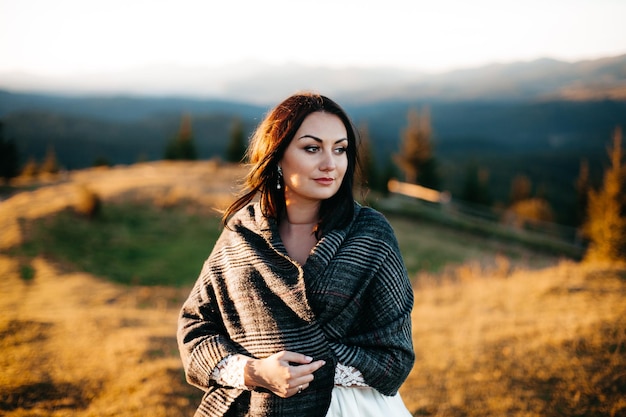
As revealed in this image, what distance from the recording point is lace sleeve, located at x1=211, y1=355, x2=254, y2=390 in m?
1.90

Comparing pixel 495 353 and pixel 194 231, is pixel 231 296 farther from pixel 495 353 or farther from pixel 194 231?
pixel 194 231

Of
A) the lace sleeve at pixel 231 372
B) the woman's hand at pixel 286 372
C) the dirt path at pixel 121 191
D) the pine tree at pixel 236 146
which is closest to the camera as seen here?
the woman's hand at pixel 286 372

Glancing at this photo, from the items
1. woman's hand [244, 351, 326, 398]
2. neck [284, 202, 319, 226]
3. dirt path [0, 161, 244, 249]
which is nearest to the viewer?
woman's hand [244, 351, 326, 398]

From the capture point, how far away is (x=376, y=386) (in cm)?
196

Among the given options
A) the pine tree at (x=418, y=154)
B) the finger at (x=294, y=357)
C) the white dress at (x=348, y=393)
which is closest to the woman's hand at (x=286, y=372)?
the finger at (x=294, y=357)

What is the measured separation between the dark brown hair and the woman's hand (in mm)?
Answer: 605

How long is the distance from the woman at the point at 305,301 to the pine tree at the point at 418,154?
34.6 meters

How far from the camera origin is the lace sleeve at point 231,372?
6.23 ft

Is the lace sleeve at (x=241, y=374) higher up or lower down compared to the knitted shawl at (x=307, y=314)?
lower down

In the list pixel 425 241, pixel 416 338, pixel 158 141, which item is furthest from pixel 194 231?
pixel 158 141

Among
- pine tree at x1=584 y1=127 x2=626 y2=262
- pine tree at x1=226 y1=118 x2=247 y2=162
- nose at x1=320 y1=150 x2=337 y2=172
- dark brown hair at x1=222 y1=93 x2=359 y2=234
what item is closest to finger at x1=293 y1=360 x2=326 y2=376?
dark brown hair at x1=222 y1=93 x2=359 y2=234

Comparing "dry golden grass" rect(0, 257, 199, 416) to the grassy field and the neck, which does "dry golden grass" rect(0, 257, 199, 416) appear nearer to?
the grassy field

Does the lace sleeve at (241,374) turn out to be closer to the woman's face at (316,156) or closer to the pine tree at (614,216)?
the woman's face at (316,156)

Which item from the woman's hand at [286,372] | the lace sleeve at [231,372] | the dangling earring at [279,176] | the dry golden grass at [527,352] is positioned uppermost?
the dangling earring at [279,176]
